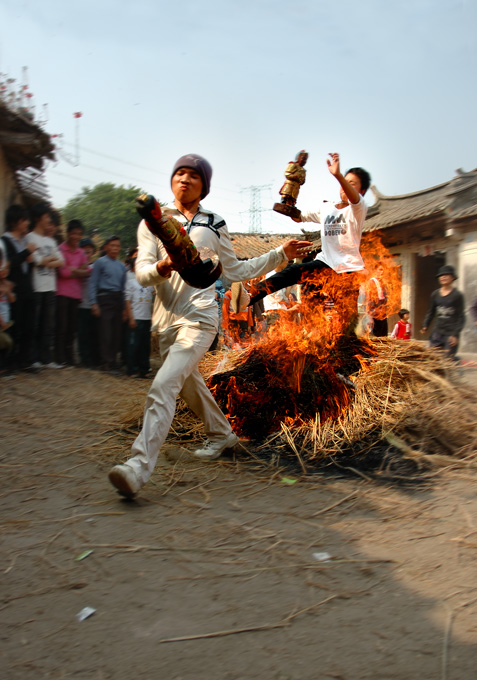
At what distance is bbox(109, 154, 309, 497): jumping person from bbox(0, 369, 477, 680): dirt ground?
11.6 inches

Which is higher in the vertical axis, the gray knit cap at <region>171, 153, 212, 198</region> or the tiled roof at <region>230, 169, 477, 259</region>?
the tiled roof at <region>230, 169, 477, 259</region>

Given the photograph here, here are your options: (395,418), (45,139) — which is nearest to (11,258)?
(45,139)

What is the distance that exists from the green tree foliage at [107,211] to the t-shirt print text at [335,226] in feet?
21.6

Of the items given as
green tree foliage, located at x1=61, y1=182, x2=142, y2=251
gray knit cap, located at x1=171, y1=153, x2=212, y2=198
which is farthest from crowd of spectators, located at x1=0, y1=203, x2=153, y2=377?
gray knit cap, located at x1=171, y1=153, x2=212, y2=198

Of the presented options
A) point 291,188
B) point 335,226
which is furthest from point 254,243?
point 291,188

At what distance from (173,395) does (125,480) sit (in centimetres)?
64

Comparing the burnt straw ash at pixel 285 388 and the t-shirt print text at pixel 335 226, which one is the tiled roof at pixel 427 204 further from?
the burnt straw ash at pixel 285 388

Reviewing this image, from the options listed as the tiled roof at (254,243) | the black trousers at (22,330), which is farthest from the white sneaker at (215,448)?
the tiled roof at (254,243)

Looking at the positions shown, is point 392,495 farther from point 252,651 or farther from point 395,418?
point 252,651

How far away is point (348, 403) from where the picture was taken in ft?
15.4

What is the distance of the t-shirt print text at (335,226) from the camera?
16.7 ft

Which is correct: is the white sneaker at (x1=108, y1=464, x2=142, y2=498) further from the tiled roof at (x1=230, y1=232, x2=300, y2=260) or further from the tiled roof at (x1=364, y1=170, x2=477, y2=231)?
the tiled roof at (x1=230, y1=232, x2=300, y2=260)

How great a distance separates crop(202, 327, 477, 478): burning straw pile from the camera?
418 centimetres

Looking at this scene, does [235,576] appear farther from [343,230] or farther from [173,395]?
[343,230]
